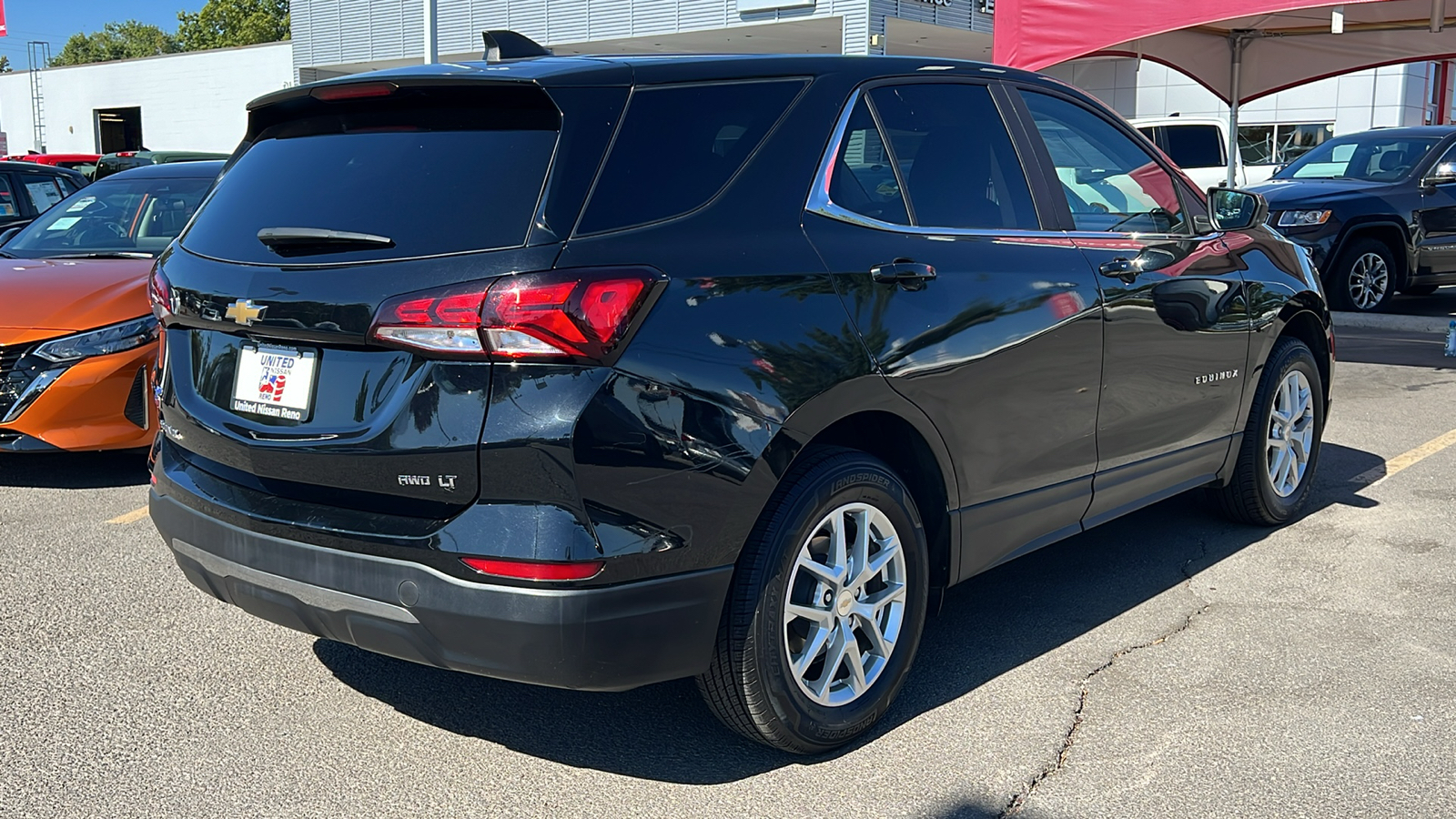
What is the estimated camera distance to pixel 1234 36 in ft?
45.3

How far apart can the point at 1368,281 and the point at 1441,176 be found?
47.8 inches

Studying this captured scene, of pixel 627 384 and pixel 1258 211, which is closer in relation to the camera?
pixel 627 384

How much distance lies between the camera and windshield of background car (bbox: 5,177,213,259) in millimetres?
7141

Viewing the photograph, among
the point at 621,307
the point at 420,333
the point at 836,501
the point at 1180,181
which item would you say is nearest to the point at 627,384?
the point at 621,307

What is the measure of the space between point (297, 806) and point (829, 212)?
76.0 inches

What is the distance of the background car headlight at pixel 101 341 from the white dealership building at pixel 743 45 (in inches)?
799

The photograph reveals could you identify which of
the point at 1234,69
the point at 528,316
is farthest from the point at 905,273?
the point at 1234,69

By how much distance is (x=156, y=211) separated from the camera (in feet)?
24.3

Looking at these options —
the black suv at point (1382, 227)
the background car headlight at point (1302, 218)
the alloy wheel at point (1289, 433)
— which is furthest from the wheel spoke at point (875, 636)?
the background car headlight at point (1302, 218)

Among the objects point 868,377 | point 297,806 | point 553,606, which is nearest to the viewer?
point 553,606

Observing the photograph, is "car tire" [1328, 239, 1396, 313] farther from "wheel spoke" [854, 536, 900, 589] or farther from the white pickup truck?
"wheel spoke" [854, 536, 900, 589]

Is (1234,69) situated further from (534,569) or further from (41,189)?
(534,569)

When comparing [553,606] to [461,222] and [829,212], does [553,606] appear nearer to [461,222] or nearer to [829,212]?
[461,222]

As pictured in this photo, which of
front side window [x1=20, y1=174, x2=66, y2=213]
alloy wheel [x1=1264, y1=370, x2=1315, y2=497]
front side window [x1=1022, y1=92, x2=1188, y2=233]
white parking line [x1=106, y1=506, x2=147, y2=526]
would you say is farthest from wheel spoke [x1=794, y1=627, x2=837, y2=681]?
front side window [x1=20, y1=174, x2=66, y2=213]
